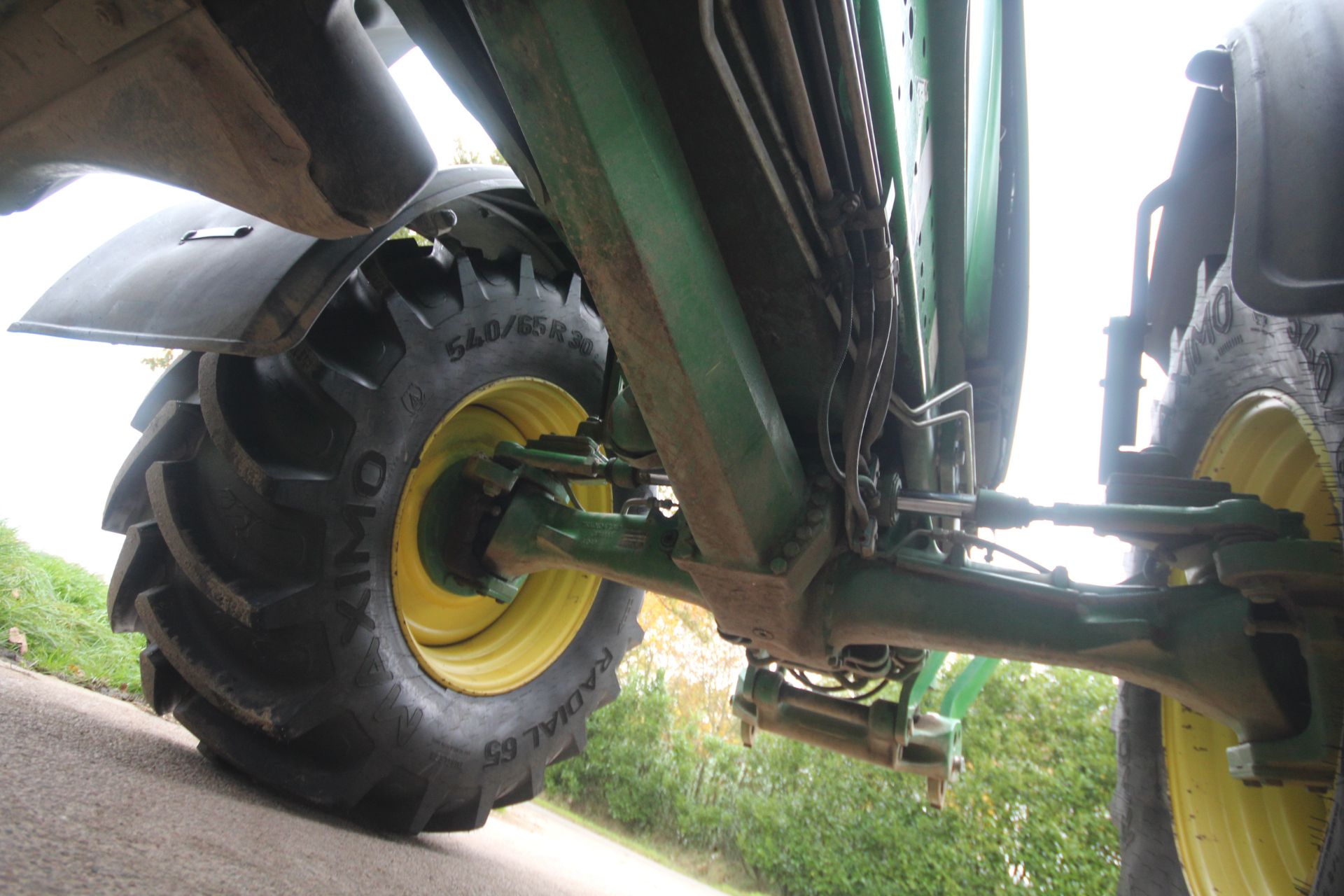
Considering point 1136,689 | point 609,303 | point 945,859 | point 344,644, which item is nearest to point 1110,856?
point 945,859

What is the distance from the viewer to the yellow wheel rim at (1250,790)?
1618 millimetres

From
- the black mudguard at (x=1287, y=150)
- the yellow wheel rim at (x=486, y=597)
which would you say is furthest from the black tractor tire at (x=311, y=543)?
the black mudguard at (x=1287, y=150)

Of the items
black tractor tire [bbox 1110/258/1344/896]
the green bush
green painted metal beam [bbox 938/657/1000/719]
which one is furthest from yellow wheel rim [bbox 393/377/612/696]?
the green bush

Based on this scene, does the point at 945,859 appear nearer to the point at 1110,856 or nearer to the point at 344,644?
the point at 1110,856

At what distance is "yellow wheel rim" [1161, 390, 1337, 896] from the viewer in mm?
1618

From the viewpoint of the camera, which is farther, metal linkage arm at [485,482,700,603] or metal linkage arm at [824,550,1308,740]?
metal linkage arm at [485,482,700,603]

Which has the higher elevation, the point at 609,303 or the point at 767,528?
the point at 609,303

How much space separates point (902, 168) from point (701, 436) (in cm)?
52

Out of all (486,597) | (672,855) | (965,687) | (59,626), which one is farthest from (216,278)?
(672,855)

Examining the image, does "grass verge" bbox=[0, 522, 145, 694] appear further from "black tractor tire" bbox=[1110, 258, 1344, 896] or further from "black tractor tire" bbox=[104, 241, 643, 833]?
"black tractor tire" bbox=[1110, 258, 1344, 896]

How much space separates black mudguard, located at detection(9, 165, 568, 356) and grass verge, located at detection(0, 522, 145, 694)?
1960 millimetres

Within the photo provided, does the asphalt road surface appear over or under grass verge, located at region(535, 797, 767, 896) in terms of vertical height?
over

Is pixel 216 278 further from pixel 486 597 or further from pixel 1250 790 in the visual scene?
pixel 1250 790

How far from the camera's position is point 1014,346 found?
2484mm
